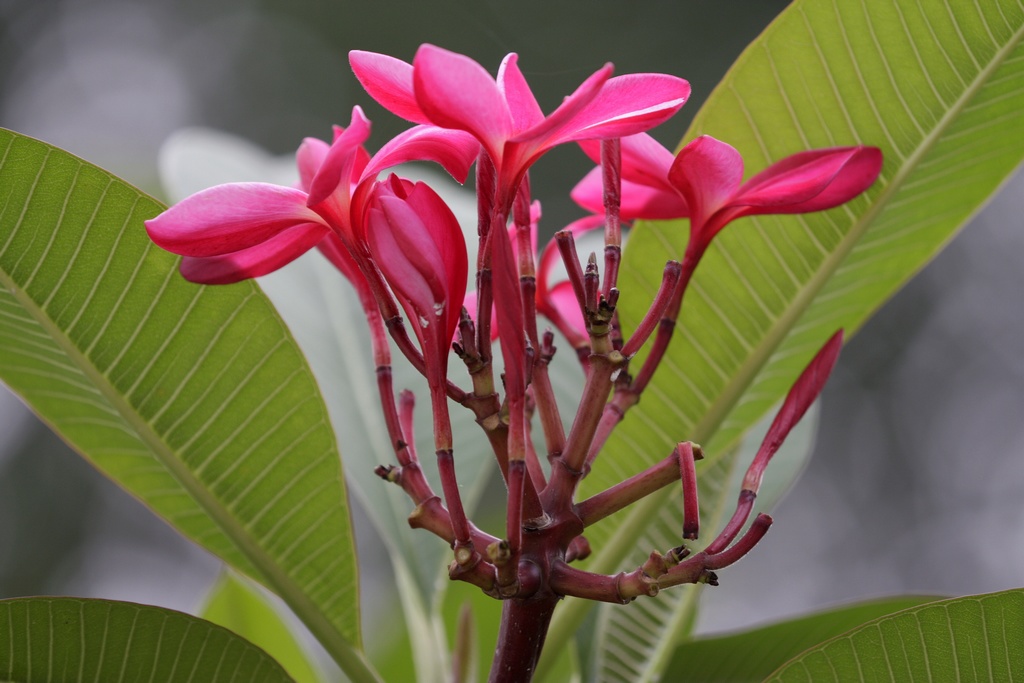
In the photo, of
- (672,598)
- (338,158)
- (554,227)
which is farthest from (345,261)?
(554,227)

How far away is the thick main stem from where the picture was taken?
0.53 metres

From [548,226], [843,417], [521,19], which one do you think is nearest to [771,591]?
[843,417]

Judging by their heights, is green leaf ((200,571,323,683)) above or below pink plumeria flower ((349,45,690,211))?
below

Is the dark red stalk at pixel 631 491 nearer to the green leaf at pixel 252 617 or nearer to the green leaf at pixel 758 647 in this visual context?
the green leaf at pixel 758 647

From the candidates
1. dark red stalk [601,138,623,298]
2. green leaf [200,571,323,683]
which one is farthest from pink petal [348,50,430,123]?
green leaf [200,571,323,683]

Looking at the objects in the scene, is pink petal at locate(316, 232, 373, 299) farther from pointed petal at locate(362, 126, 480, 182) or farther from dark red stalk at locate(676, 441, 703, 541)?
dark red stalk at locate(676, 441, 703, 541)

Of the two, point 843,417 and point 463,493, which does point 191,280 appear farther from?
point 843,417

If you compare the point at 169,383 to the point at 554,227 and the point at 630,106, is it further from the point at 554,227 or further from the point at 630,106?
the point at 554,227

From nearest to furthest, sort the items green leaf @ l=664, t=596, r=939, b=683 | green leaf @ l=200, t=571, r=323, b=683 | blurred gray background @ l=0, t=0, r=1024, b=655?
green leaf @ l=664, t=596, r=939, b=683 < green leaf @ l=200, t=571, r=323, b=683 < blurred gray background @ l=0, t=0, r=1024, b=655

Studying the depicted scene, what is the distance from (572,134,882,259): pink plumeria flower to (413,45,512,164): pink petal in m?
0.12

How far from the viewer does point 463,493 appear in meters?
0.97

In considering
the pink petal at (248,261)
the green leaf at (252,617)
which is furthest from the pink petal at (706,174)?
the green leaf at (252,617)

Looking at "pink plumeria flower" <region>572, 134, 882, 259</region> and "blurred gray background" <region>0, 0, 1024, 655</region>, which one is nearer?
"pink plumeria flower" <region>572, 134, 882, 259</region>

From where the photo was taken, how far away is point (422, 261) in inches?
19.9
